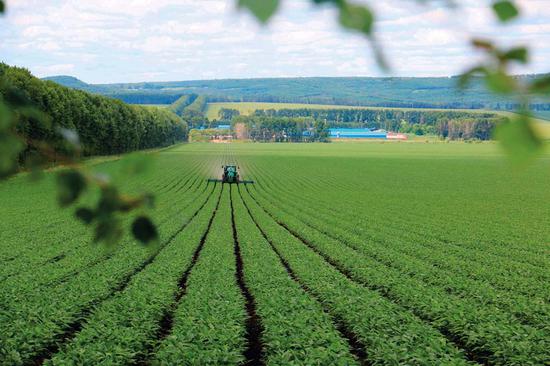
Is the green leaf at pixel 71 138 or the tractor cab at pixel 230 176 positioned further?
the tractor cab at pixel 230 176

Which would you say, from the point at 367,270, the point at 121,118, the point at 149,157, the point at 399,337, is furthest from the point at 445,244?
the point at 121,118

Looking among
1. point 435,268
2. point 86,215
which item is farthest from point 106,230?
point 435,268

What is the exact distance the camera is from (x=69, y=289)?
471 inches

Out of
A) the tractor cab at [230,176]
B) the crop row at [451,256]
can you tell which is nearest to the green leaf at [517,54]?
the crop row at [451,256]

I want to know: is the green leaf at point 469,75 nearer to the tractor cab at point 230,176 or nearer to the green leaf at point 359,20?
the green leaf at point 359,20

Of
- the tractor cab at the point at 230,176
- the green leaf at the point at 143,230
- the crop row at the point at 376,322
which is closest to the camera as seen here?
the green leaf at the point at 143,230

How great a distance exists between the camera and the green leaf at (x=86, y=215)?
1.62m

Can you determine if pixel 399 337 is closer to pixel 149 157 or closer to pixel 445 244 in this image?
pixel 149 157

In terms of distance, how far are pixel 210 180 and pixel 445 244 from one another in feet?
113

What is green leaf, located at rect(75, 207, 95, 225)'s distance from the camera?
1616 mm

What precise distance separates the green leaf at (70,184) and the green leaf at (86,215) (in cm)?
13

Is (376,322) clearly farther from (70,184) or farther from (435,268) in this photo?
(70,184)

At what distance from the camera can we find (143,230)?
155 centimetres

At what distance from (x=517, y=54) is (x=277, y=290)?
1134 cm
